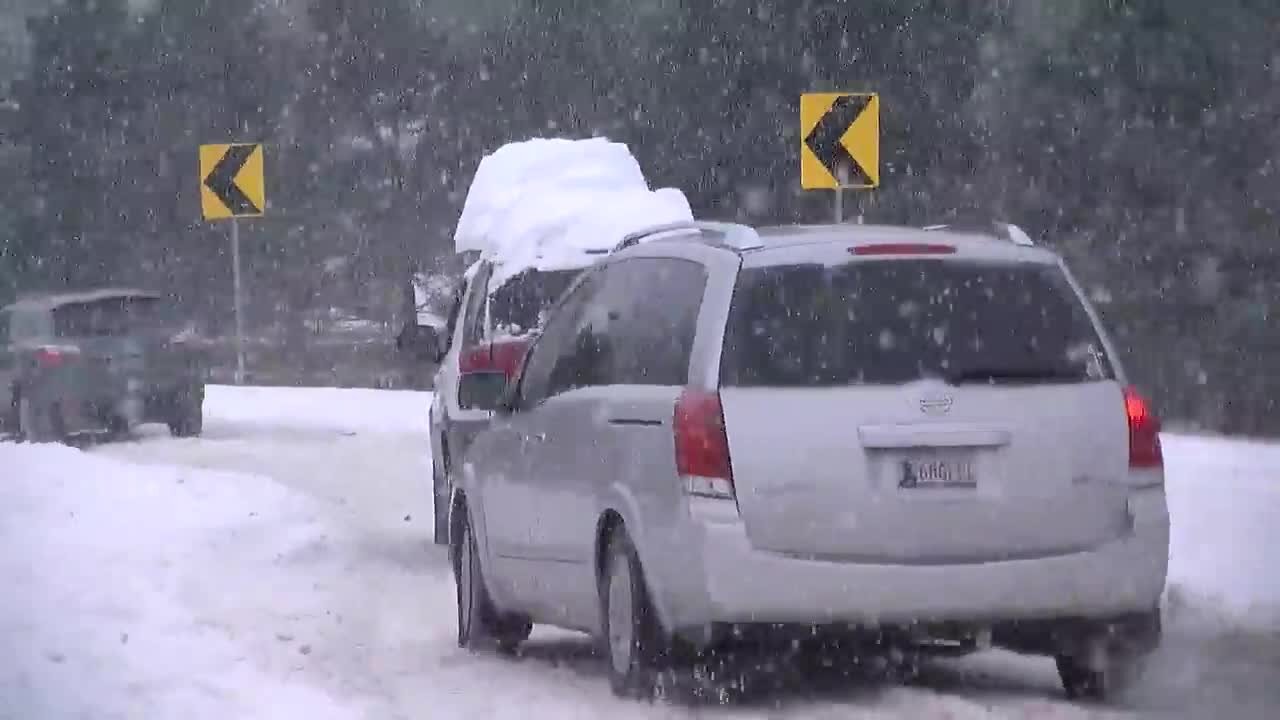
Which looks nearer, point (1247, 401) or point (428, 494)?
point (428, 494)

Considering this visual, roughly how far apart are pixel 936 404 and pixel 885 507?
383 millimetres

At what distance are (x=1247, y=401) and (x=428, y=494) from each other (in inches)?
314

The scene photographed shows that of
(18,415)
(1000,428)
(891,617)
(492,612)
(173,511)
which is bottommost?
(18,415)

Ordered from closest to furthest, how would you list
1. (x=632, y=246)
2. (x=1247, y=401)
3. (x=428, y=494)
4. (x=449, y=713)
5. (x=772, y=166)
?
(x=449, y=713) → (x=632, y=246) → (x=428, y=494) → (x=1247, y=401) → (x=772, y=166)

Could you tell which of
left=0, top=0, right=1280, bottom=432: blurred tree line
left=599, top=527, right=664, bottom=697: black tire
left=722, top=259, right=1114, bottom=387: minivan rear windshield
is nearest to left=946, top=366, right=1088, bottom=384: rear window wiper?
left=722, top=259, right=1114, bottom=387: minivan rear windshield

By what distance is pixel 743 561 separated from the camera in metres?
7.38

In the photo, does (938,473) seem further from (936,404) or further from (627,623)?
(627,623)

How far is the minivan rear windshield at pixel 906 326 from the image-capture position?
757 centimetres

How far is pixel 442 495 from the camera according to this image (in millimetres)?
14211

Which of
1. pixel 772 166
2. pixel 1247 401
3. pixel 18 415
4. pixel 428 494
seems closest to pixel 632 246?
pixel 428 494

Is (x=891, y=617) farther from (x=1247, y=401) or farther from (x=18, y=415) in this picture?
(x=18, y=415)

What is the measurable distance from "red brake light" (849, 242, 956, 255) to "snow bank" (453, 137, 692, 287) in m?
7.01

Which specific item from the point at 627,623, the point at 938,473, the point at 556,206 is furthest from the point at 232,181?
the point at 938,473

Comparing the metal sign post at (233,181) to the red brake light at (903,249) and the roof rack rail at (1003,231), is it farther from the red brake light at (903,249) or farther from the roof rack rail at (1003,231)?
the red brake light at (903,249)
